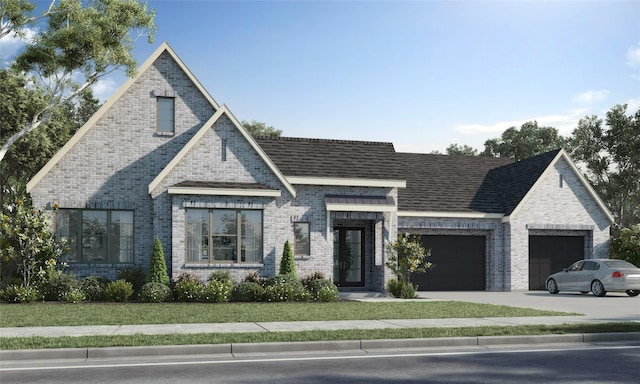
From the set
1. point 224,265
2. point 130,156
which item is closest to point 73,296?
point 224,265

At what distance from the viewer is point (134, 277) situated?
24.1 metres

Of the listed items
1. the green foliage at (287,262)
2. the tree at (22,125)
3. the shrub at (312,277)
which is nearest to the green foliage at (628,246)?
the shrub at (312,277)

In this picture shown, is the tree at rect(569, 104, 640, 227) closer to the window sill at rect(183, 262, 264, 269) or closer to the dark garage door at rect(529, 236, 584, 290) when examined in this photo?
the dark garage door at rect(529, 236, 584, 290)

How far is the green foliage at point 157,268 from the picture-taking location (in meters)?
23.3

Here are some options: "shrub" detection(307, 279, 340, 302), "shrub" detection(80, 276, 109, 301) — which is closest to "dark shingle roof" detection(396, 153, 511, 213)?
"shrub" detection(307, 279, 340, 302)

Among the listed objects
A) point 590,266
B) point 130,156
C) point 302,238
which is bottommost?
point 590,266

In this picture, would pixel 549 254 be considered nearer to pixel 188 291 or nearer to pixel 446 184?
pixel 446 184

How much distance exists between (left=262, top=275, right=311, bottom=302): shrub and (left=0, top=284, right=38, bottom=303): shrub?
7.11 m

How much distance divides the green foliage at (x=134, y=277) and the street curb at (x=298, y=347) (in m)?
12.5

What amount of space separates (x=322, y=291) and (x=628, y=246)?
16.5m

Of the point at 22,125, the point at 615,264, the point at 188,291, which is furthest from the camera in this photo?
the point at 22,125

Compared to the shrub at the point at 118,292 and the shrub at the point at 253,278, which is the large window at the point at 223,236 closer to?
the shrub at the point at 253,278

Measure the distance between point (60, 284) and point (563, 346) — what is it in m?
15.6

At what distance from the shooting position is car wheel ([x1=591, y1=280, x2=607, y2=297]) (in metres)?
27.0
